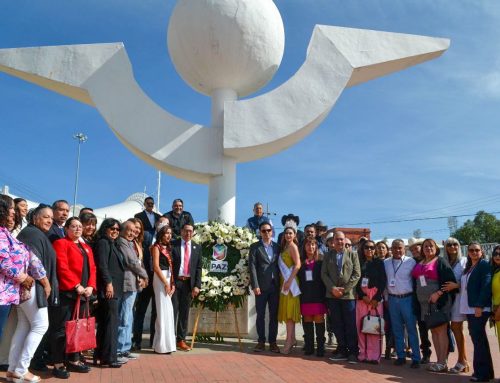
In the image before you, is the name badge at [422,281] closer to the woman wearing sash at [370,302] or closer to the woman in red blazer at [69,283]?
the woman wearing sash at [370,302]

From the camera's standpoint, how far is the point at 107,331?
504 cm

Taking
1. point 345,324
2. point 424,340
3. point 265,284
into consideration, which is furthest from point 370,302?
point 265,284

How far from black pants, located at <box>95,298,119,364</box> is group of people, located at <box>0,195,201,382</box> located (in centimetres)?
1

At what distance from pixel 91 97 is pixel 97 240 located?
3852 mm

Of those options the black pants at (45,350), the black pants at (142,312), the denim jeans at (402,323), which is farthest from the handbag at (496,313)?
the black pants at (45,350)

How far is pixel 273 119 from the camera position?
8117mm

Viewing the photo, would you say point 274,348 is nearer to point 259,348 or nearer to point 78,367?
point 259,348

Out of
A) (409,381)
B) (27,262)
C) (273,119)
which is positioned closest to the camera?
(27,262)

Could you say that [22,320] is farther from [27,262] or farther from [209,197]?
[209,197]

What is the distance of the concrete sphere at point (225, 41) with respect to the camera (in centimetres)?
810

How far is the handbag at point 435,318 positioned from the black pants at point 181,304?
→ 297cm

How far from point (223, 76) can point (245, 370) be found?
5223 millimetres

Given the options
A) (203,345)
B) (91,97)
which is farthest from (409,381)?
(91,97)

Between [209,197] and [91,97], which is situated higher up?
[91,97]
